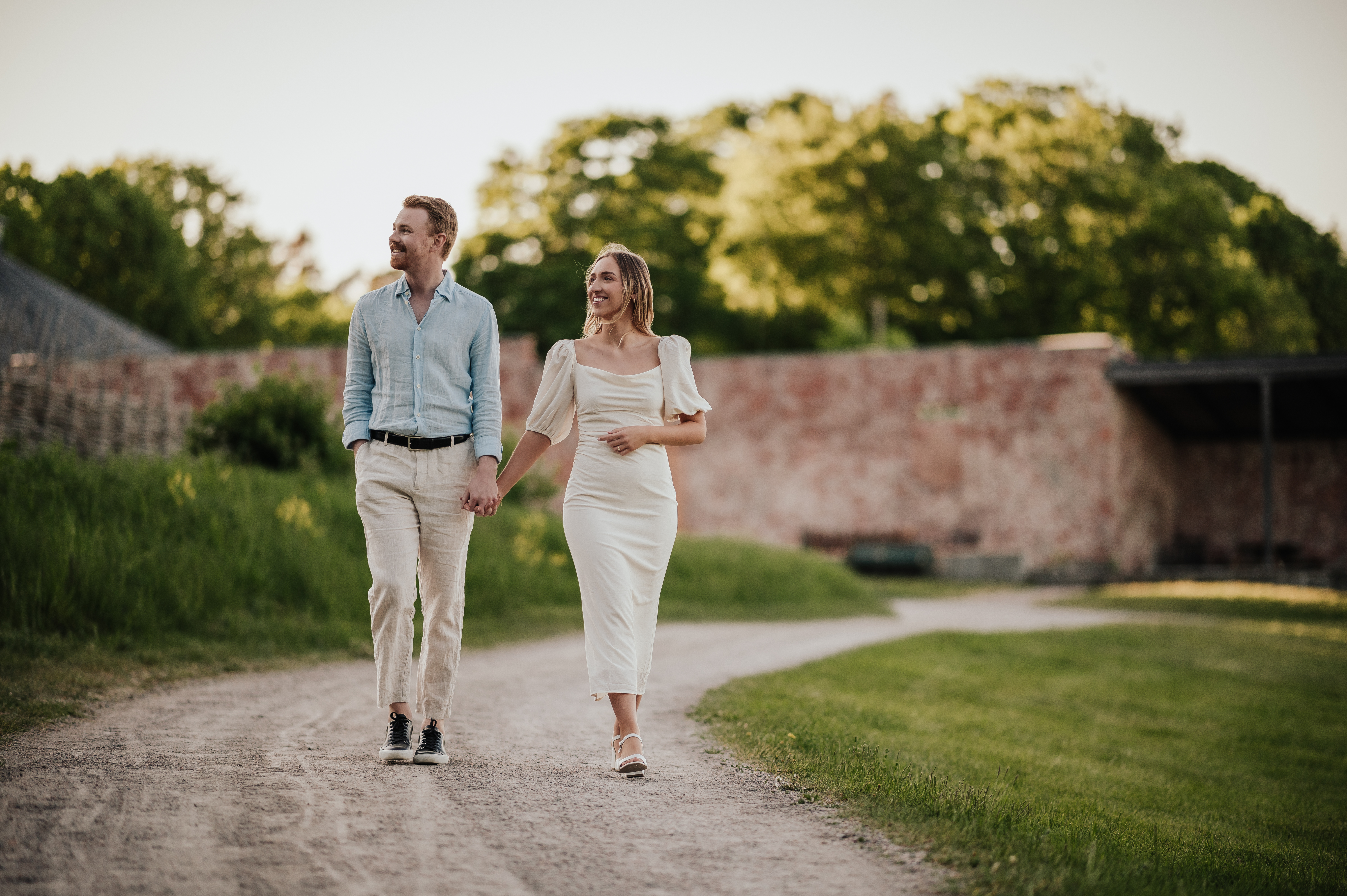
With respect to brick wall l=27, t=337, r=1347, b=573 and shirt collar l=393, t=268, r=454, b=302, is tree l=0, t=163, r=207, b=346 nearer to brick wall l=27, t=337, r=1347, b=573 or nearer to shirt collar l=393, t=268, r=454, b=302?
brick wall l=27, t=337, r=1347, b=573

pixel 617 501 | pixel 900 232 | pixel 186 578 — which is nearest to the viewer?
pixel 617 501

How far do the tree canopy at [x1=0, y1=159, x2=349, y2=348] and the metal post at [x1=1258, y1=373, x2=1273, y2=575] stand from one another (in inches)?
1165

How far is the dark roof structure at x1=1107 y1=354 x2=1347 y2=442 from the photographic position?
22859 mm

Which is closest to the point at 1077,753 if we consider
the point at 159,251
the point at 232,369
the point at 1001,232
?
the point at 232,369

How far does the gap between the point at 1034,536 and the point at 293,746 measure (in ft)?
72.8

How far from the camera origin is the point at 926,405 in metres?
25.9

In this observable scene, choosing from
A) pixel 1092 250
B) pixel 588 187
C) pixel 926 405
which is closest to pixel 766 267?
pixel 588 187

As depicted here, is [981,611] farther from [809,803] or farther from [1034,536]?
[809,803]

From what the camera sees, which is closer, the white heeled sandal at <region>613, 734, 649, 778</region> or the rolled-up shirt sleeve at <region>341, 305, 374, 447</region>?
the white heeled sandal at <region>613, 734, 649, 778</region>

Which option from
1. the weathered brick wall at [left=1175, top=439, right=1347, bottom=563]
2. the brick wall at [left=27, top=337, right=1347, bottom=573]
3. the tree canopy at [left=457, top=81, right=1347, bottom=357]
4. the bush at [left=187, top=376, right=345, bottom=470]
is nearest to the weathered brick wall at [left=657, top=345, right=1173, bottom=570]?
the brick wall at [left=27, top=337, right=1347, bottom=573]

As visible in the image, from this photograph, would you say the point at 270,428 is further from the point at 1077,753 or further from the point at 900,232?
the point at 900,232

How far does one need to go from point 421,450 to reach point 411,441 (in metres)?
0.05

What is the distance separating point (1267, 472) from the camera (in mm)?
22844

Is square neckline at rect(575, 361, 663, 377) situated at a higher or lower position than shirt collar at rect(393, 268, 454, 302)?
lower
